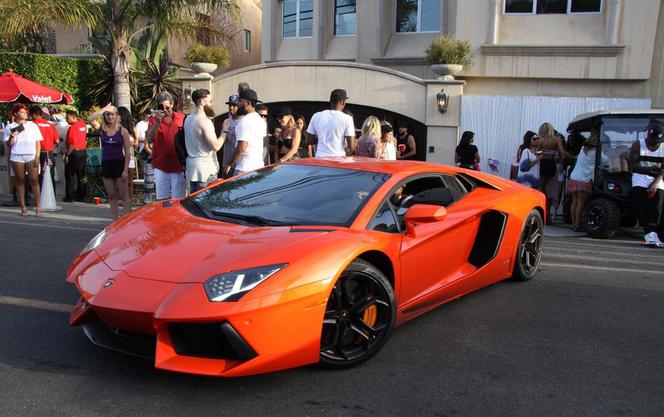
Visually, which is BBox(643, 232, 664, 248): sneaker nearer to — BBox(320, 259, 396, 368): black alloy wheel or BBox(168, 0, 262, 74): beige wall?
BBox(320, 259, 396, 368): black alloy wheel

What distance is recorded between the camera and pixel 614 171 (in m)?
8.49

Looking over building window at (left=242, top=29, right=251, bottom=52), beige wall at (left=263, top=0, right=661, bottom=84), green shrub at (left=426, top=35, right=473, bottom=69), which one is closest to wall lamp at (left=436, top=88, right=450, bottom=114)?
green shrub at (left=426, top=35, right=473, bottom=69)

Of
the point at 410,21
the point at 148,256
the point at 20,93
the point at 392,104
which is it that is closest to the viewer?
the point at 148,256

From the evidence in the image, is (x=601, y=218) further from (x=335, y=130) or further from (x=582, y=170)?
(x=335, y=130)

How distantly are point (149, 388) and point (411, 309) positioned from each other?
1.73 metres

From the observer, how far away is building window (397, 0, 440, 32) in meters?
17.0

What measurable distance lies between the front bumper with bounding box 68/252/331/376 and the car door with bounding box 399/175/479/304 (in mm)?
890

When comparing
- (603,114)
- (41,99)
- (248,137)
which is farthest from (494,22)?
(41,99)

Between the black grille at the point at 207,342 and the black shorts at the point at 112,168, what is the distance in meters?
5.09

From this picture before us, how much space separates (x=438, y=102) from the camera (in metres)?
13.2

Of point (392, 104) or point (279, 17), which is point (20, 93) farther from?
point (279, 17)

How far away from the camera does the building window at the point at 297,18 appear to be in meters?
19.4

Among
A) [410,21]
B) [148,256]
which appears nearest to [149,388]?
[148,256]

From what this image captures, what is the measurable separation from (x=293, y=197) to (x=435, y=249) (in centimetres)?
106
